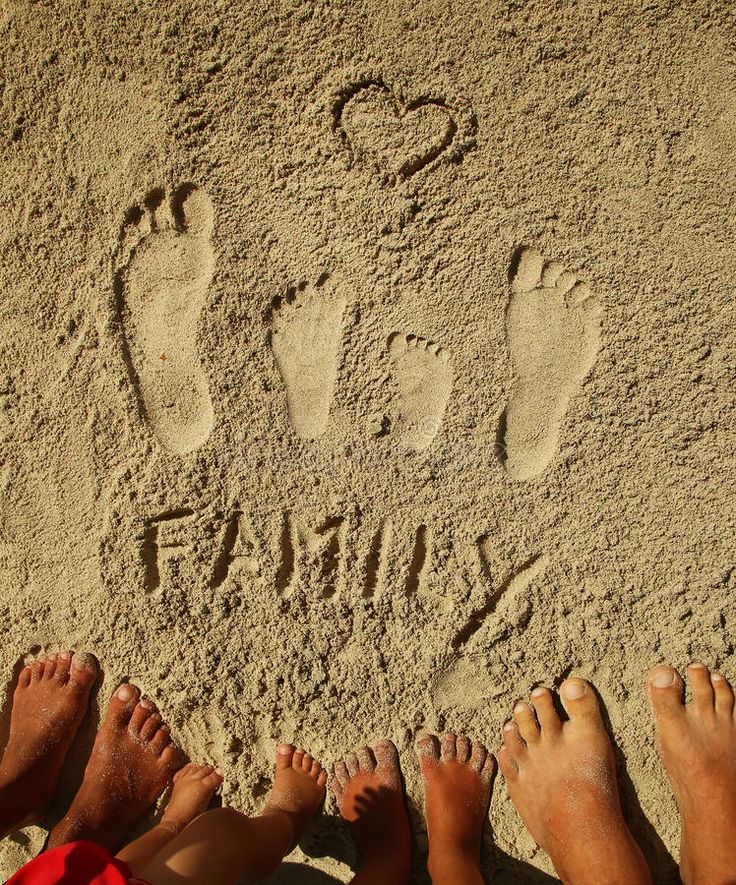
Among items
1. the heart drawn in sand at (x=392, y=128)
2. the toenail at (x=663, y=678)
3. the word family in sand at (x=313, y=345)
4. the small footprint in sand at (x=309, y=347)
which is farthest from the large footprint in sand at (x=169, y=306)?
the toenail at (x=663, y=678)

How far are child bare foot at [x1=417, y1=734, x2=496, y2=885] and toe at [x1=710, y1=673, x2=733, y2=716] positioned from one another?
1.56 ft

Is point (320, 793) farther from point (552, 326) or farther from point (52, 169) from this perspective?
point (52, 169)

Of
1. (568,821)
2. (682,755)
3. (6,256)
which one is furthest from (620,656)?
(6,256)

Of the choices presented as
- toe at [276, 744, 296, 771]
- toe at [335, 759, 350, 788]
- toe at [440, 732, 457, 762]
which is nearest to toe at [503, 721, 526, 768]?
toe at [440, 732, 457, 762]

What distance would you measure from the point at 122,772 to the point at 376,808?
0.56 metres

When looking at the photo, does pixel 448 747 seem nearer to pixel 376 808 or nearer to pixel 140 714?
pixel 376 808

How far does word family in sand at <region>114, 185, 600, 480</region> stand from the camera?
1.30 m

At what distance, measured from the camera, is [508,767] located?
1356mm

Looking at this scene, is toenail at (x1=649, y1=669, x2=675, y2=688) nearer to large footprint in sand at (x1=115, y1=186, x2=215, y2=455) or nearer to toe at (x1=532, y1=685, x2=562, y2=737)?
toe at (x1=532, y1=685, x2=562, y2=737)

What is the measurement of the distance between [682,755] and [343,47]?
5.21 ft

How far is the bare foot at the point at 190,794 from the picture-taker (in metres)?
1.35

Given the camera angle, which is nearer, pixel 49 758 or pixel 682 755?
pixel 682 755

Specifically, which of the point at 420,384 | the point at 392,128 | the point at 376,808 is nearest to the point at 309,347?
the point at 420,384

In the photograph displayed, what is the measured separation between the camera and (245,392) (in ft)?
4.39
